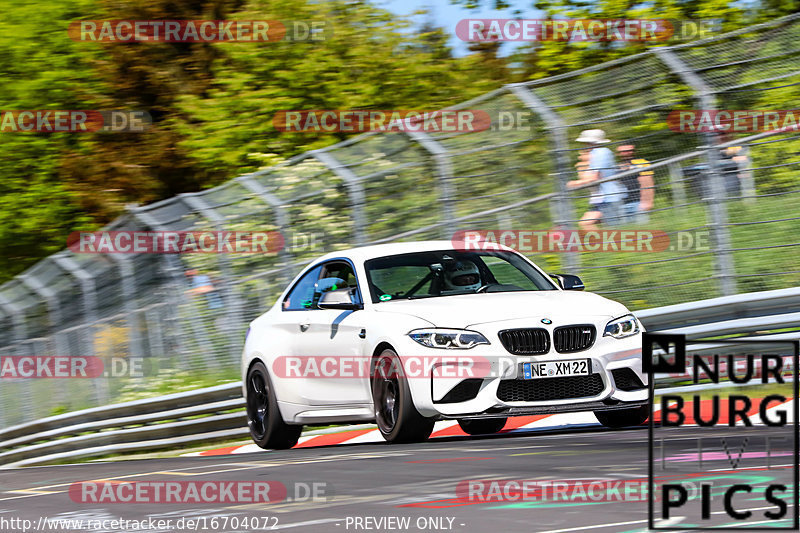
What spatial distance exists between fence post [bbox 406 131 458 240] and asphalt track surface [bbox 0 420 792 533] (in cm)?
353

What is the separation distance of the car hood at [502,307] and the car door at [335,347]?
1.19 ft

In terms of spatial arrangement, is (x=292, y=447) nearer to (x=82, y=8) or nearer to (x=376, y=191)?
(x=376, y=191)

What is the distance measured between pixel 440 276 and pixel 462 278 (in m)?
0.17

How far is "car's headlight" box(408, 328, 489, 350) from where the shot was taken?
31.3 feet

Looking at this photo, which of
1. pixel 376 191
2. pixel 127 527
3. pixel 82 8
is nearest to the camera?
pixel 127 527

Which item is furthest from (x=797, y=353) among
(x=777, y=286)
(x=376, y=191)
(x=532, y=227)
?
(x=376, y=191)

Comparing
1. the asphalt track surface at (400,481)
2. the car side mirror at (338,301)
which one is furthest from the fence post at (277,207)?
the car side mirror at (338,301)

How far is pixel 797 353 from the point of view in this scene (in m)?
4.53

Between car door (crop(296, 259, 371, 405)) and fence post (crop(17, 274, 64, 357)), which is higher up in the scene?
car door (crop(296, 259, 371, 405))

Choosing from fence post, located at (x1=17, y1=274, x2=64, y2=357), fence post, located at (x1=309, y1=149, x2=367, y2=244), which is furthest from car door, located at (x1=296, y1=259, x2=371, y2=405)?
fence post, located at (x1=17, y1=274, x2=64, y2=357)

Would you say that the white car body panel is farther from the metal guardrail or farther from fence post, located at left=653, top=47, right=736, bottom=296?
fence post, located at left=653, top=47, right=736, bottom=296

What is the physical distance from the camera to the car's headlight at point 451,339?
955 centimetres

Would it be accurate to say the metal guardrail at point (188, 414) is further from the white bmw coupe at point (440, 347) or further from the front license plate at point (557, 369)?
the front license plate at point (557, 369)

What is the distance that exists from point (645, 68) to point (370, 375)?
4.20 meters
